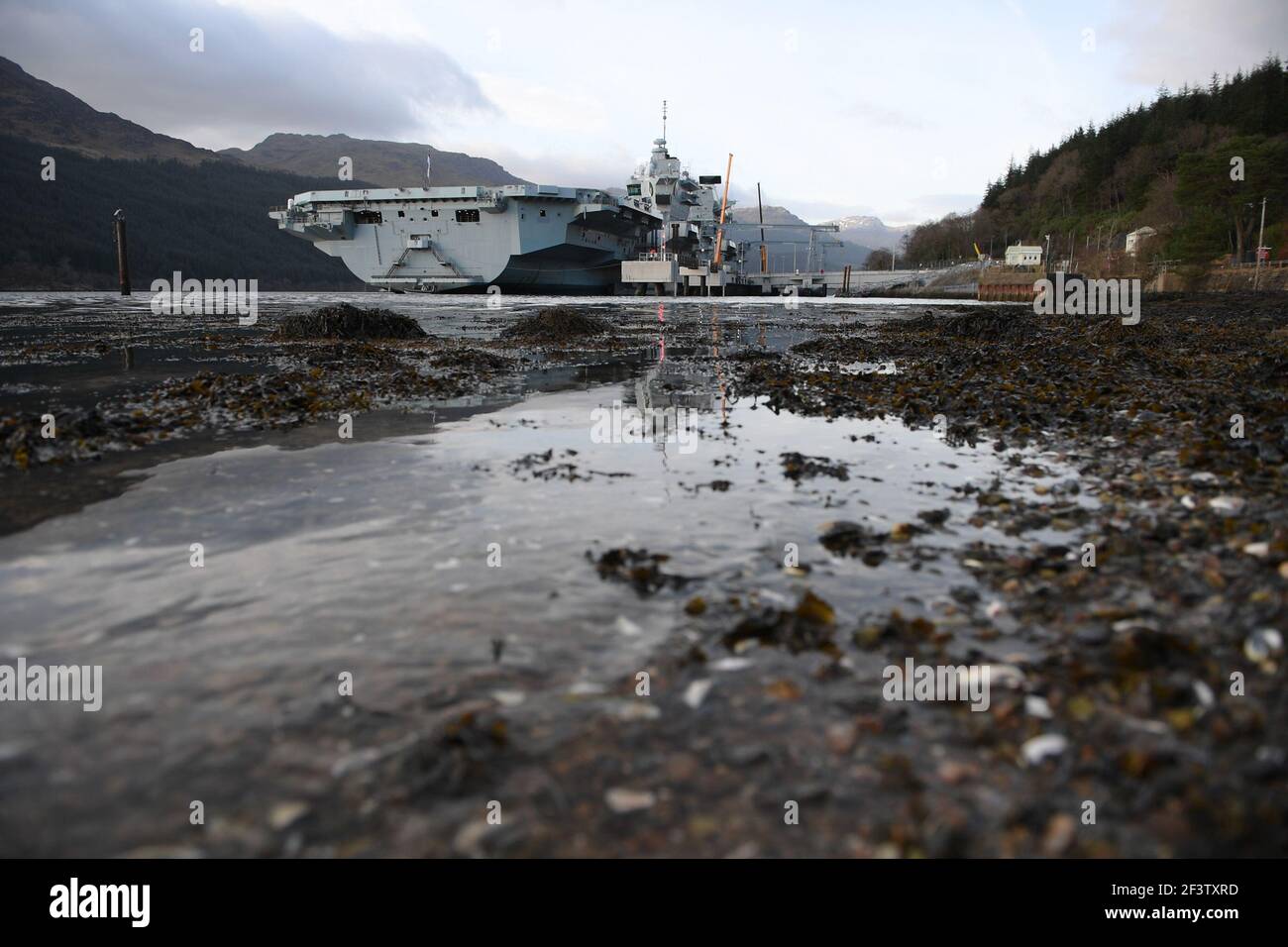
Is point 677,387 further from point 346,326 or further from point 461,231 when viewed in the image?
point 461,231

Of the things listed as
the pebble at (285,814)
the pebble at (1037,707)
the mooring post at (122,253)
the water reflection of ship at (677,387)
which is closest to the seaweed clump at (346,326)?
the water reflection of ship at (677,387)

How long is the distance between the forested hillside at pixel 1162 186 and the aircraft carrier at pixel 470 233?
2450 inches

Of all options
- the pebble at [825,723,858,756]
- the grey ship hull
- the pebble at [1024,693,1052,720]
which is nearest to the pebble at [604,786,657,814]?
the pebble at [825,723,858,756]

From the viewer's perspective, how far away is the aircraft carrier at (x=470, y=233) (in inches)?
3209

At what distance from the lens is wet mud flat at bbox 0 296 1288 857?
2.90 meters

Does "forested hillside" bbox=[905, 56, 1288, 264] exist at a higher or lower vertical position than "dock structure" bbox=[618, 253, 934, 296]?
higher

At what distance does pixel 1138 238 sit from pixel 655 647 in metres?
110

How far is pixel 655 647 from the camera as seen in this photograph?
14.1 ft

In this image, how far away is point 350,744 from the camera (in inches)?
131

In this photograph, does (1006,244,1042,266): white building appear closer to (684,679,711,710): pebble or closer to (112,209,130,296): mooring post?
(112,209,130,296): mooring post

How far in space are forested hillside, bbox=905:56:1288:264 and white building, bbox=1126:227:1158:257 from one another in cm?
153
